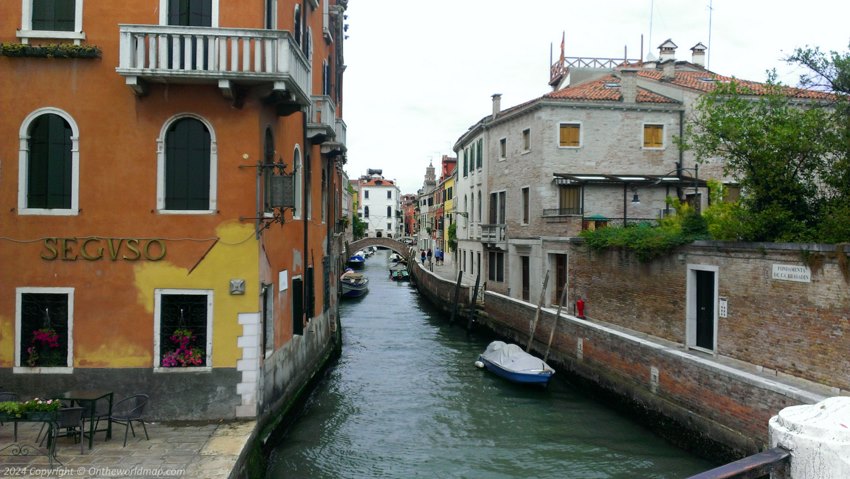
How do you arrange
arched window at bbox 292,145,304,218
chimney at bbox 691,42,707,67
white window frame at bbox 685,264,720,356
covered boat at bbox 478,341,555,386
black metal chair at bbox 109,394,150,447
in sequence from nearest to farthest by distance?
black metal chair at bbox 109,394,150,447
arched window at bbox 292,145,304,218
white window frame at bbox 685,264,720,356
covered boat at bbox 478,341,555,386
chimney at bbox 691,42,707,67

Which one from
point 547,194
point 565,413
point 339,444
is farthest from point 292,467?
point 547,194

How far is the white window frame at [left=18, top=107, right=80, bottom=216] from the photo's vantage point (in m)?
8.56

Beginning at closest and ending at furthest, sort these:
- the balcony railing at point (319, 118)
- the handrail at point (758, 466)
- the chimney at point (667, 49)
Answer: the handrail at point (758, 466) < the balcony railing at point (319, 118) < the chimney at point (667, 49)

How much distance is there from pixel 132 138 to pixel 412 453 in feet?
21.9

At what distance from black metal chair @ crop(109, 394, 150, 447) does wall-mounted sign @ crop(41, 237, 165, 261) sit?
6.23ft

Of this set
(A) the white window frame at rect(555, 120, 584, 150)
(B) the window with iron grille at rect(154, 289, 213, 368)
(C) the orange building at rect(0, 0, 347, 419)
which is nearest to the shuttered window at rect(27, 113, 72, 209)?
(C) the orange building at rect(0, 0, 347, 419)

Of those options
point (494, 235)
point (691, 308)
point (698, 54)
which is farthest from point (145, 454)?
point (698, 54)

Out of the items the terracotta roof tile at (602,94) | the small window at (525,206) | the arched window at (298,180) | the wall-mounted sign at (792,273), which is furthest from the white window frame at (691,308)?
the terracotta roof tile at (602,94)

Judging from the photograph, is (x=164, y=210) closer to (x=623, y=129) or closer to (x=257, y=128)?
(x=257, y=128)

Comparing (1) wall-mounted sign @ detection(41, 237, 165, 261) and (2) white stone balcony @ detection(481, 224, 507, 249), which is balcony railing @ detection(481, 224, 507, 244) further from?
(1) wall-mounted sign @ detection(41, 237, 165, 261)

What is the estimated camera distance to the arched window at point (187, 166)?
8727mm

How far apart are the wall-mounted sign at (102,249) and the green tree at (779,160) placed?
9.62 meters

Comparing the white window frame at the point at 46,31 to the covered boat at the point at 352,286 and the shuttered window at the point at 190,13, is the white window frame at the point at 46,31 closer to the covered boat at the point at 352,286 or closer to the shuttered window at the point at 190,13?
the shuttered window at the point at 190,13

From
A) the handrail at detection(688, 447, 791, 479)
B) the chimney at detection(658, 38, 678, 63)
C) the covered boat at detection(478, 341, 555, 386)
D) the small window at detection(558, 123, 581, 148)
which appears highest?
the chimney at detection(658, 38, 678, 63)
